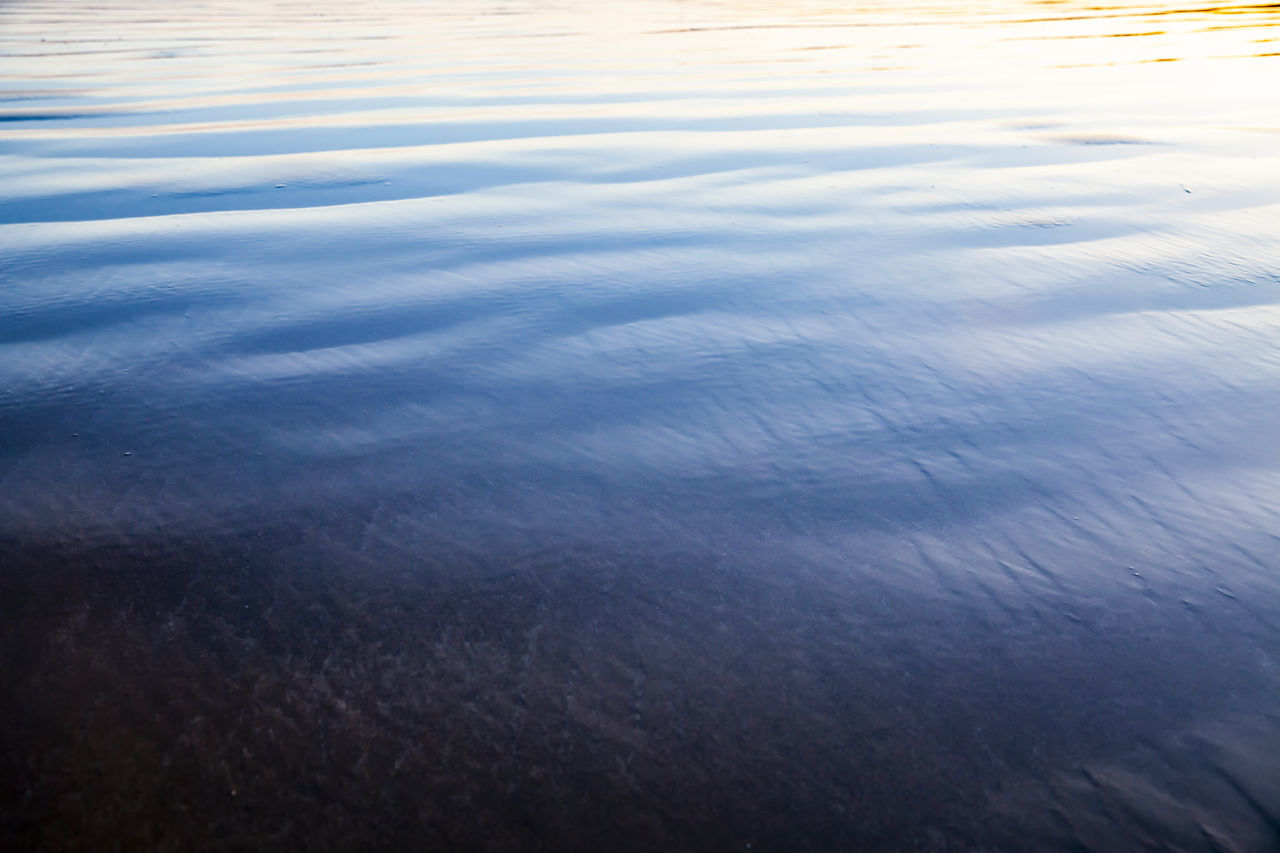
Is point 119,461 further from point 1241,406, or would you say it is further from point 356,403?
point 1241,406

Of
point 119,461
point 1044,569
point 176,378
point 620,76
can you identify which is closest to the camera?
point 1044,569

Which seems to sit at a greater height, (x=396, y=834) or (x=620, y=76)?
(x=620, y=76)

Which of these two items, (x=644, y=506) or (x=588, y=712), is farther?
(x=644, y=506)

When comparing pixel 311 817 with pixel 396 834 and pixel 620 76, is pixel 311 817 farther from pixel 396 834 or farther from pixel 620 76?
pixel 620 76

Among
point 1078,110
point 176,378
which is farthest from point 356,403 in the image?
point 1078,110

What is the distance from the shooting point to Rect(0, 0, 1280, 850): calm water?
869 millimetres

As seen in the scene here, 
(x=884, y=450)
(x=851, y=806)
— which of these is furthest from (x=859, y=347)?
(x=851, y=806)

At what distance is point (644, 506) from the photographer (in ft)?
4.24

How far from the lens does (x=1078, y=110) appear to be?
391cm

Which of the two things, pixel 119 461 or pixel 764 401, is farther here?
pixel 764 401

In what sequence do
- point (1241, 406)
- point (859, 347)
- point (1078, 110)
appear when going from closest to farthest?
1. point (1241, 406)
2. point (859, 347)
3. point (1078, 110)

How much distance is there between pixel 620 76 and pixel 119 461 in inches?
168

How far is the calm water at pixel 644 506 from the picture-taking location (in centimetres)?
87

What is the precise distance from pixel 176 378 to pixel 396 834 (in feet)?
3.68
